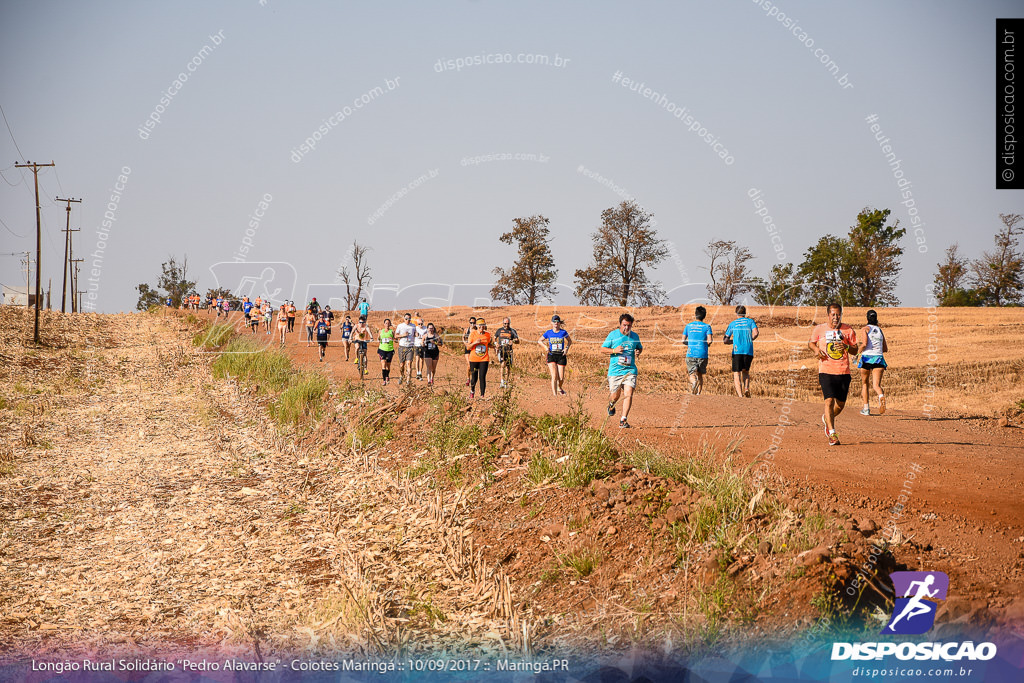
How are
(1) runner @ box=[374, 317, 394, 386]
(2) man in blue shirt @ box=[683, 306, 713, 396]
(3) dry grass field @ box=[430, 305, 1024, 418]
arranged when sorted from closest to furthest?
(2) man in blue shirt @ box=[683, 306, 713, 396] → (1) runner @ box=[374, 317, 394, 386] → (3) dry grass field @ box=[430, 305, 1024, 418]

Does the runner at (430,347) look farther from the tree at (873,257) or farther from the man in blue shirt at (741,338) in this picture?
the tree at (873,257)

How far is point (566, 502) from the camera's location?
336 inches

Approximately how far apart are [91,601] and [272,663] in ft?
8.50

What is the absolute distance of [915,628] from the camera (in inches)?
223

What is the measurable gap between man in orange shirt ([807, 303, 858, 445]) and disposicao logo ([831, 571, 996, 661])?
4.86 m

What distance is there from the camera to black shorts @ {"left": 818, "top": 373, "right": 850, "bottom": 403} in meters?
10.7

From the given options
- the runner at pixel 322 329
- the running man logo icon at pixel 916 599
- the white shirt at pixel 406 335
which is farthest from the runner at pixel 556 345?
the runner at pixel 322 329

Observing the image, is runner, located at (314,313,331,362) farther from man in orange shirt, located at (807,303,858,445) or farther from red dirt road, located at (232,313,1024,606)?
man in orange shirt, located at (807,303,858,445)

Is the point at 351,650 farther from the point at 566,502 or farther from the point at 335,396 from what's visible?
the point at 335,396

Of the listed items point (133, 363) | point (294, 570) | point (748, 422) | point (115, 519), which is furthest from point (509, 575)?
point (133, 363)

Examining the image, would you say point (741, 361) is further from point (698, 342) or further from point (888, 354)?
point (888, 354)

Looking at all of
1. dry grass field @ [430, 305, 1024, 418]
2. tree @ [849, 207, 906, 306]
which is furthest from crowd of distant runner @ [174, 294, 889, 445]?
tree @ [849, 207, 906, 306]

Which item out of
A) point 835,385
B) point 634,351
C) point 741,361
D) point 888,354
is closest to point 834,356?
point 835,385

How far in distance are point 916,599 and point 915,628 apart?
0.93 ft
